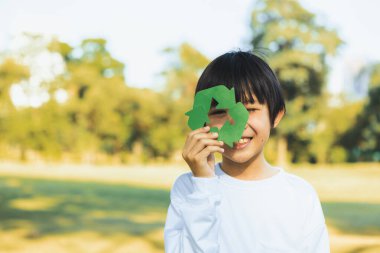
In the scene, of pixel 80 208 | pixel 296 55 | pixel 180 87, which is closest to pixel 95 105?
pixel 180 87

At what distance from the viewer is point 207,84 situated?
2021mm

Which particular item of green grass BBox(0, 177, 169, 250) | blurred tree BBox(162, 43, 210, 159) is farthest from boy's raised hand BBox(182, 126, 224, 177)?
blurred tree BBox(162, 43, 210, 159)

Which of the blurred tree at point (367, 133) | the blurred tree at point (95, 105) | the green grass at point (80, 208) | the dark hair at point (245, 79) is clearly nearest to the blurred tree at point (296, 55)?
the blurred tree at point (367, 133)

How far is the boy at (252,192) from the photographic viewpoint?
1899 millimetres

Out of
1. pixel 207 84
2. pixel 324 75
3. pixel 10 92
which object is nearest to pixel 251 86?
pixel 207 84

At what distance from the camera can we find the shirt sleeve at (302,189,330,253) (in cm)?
196

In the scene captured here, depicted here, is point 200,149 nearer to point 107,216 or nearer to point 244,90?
point 244,90

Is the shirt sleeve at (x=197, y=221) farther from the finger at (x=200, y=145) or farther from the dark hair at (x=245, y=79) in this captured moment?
the dark hair at (x=245, y=79)

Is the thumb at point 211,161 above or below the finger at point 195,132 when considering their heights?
below

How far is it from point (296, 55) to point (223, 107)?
106ft

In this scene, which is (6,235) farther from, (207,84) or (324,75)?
(324,75)

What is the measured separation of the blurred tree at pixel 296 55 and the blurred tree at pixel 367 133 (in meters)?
2.58

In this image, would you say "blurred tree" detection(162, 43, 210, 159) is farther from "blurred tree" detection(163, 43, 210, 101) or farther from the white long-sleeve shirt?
the white long-sleeve shirt

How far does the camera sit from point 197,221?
175 cm
